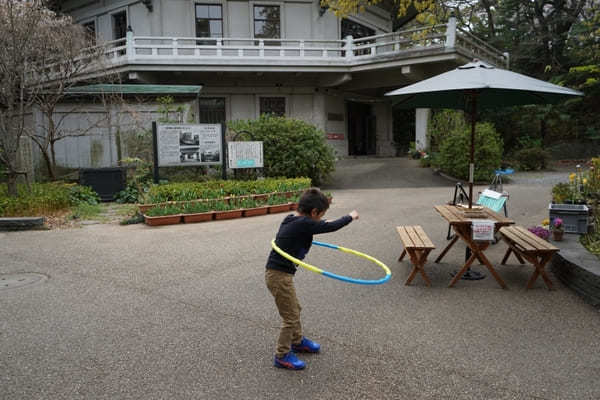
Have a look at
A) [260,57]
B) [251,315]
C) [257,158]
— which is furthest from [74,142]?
[251,315]

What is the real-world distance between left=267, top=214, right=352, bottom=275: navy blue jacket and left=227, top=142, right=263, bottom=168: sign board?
953 centimetres

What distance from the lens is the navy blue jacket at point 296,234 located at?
3.60 m

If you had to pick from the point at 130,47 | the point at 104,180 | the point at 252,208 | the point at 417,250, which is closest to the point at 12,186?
the point at 104,180

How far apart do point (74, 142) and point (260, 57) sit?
30.0 ft

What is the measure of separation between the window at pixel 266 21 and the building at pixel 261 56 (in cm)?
5

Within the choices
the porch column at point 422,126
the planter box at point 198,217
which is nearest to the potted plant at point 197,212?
the planter box at point 198,217

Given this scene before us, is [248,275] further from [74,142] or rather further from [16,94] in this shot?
[74,142]

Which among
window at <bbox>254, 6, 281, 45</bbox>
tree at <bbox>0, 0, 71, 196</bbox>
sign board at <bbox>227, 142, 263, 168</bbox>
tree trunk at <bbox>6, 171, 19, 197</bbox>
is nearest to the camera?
tree trunk at <bbox>6, 171, 19, 197</bbox>

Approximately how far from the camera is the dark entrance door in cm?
2728

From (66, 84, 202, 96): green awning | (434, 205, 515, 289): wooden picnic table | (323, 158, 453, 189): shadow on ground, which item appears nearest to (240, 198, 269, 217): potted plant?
(323, 158, 453, 189): shadow on ground

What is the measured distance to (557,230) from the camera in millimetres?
6406

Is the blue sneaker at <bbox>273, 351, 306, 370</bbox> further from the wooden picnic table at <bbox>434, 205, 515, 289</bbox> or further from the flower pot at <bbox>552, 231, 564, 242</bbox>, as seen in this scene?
the flower pot at <bbox>552, 231, 564, 242</bbox>

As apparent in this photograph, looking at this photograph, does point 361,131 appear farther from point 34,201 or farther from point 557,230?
point 557,230

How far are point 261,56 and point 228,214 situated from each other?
12.3 m
